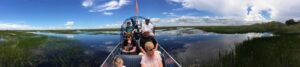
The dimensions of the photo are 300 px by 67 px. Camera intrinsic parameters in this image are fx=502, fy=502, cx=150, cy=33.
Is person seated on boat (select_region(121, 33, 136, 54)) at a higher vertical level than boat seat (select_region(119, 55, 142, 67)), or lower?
higher

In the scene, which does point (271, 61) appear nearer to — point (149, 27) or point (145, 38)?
point (149, 27)

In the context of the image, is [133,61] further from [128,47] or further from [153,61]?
[153,61]

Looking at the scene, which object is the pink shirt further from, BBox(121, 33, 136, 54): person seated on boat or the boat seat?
BBox(121, 33, 136, 54): person seated on boat

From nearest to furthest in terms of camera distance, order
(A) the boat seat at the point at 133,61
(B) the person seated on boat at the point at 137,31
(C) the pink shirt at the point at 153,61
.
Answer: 1. (C) the pink shirt at the point at 153,61
2. (A) the boat seat at the point at 133,61
3. (B) the person seated on boat at the point at 137,31

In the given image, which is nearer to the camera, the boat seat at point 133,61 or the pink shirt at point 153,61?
the pink shirt at point 153,61

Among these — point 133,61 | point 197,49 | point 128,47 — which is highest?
point 128,47

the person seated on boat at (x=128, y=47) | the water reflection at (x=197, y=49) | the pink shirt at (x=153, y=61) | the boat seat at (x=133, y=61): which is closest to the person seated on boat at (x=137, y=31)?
the water reflection at (x=197, y=49)

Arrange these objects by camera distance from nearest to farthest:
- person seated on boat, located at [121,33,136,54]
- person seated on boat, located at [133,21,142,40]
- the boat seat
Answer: the boat seat → person seated on boat, located at [121,33,136,54] → person seated on boat, located at [133,21,142,40]

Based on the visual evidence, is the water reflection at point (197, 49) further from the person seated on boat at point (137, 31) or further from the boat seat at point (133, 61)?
the boat seat at point (133, 61)

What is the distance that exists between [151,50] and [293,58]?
19.7 m

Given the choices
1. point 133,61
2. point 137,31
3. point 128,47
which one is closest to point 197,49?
point 137,31

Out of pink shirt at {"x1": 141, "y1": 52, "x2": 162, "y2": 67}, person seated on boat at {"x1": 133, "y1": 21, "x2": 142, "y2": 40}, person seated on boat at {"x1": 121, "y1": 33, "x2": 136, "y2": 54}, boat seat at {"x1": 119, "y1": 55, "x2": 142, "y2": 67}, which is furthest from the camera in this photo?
person seated on boat at {"x1": 133, "y1": 21, "x2": 142, "y2": 40}

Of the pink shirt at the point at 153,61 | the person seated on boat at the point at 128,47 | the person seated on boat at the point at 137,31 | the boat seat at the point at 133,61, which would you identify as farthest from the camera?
the person seated on boat at the point at 137,31

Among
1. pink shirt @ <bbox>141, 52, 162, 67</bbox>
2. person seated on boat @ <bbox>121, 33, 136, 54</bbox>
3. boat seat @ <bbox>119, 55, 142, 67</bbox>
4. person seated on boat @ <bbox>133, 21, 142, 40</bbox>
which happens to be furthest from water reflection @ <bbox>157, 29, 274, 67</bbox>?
pink shirt @ <bbox>141, 52, 162, 67</bbox>
